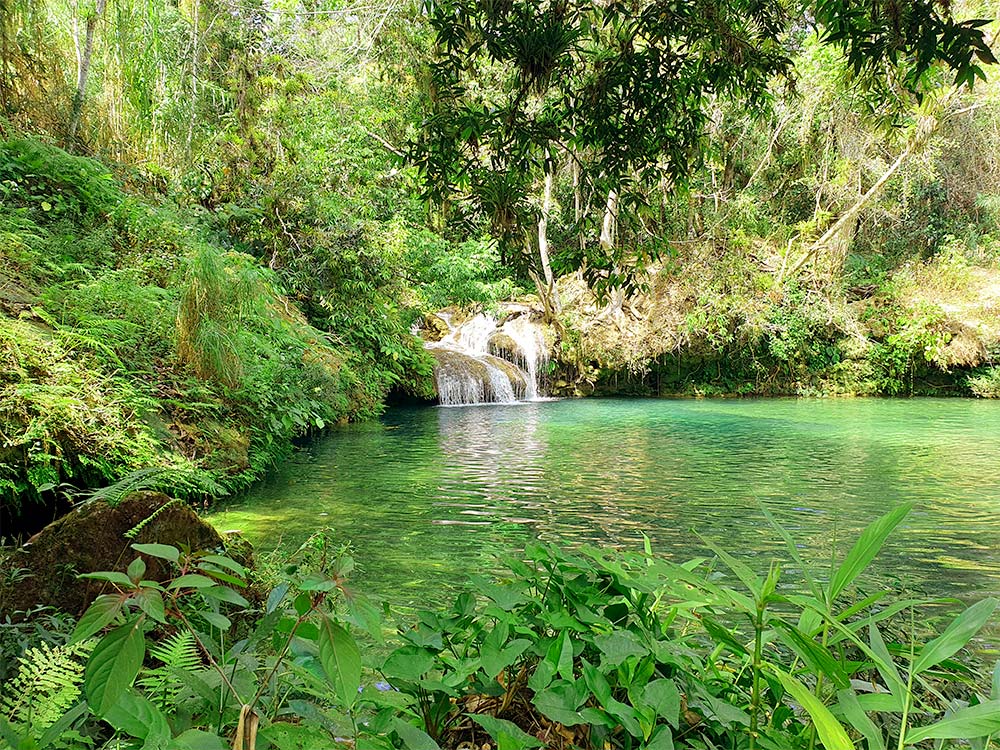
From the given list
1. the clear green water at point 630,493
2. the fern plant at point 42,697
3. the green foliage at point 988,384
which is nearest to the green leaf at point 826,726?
the fern plant at point 42,697

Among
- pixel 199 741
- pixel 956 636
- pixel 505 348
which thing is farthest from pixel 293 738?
pixel 505 348

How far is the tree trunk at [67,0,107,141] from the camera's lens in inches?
318

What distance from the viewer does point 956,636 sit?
3.04 feet

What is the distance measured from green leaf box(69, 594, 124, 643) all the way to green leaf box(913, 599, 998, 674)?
1116 mm

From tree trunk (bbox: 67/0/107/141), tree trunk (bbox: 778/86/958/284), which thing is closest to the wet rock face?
tree trunk (bbox: 67/0/107/141)

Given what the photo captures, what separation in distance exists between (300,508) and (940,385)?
20.3m

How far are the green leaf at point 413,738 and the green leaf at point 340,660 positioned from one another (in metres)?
0.20

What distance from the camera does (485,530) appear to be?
4906 millimetres

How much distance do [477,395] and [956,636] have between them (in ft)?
47.7

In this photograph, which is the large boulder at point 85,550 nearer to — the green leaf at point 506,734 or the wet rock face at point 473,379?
the green leaf at point 506,734

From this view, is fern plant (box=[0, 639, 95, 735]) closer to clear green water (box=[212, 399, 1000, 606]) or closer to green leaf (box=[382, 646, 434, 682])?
green leaf (box=[382, 646, 434, 682])

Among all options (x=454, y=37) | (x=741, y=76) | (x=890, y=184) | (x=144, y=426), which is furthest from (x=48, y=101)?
(x=890, y=184)

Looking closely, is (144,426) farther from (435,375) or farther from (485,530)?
(435,375)

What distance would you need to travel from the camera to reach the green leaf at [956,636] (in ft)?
2.92
